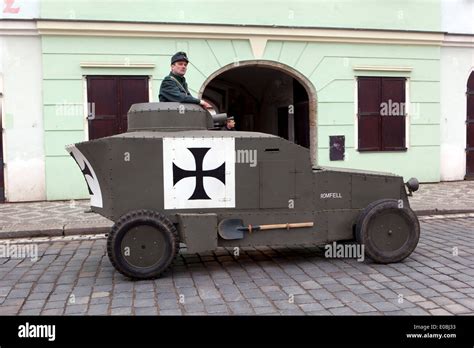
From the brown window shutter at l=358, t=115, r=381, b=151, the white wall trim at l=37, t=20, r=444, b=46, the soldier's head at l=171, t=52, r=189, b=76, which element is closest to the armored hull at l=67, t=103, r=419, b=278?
the soldier's head at l=171, t=52, r=189, b=76

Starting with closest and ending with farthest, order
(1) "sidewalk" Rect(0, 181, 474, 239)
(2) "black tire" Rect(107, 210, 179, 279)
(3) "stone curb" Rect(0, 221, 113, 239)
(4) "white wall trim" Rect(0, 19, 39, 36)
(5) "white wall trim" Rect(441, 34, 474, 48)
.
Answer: (2) "black tire" Rect(107, 210, 179, 279)
(3) "stone curb" Rect(0, 221, 113, 239)
(1) "sidewalk" Rect(0, 181, 474, 239)
(4) "white wall trim" Rect(0, 19, 39, 36)
(5) "white wall trim" Rect(441, 34, 474, 48)

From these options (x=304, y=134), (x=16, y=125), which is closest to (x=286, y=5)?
(x=304, y=134)

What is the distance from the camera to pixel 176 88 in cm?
550

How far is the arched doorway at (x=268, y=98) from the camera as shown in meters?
12.1

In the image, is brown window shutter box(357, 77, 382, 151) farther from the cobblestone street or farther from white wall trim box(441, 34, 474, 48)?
the cobblestone street

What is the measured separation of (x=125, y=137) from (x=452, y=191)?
8.54 metres

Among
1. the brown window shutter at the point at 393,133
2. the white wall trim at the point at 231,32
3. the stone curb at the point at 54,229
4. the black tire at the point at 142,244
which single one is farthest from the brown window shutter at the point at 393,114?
the black tire at the point at 142,244

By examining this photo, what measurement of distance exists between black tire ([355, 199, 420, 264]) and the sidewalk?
10.5ft

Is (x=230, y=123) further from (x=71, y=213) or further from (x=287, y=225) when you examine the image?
(x=71, y=213)

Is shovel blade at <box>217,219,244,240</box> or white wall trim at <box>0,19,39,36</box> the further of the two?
white wall trim at <box>0,19,39,36</box>

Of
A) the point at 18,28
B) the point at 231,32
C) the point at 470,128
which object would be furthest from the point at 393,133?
the point at 18,28

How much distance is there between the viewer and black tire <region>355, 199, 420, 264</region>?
530 centimetres

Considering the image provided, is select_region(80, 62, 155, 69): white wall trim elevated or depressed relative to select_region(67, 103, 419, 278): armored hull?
elevated
